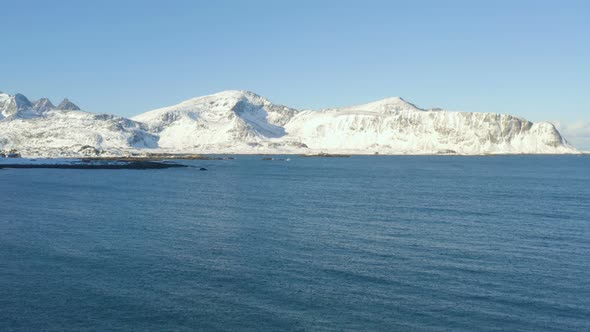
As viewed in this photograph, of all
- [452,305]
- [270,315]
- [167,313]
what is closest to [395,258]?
[452,305]

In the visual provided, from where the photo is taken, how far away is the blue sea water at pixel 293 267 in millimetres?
26047

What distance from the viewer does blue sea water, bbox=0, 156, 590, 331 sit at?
26.0 metres

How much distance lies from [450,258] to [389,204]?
109ft

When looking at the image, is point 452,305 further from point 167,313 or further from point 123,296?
point 123,296

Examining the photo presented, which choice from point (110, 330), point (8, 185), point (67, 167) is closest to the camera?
point (110, 330)

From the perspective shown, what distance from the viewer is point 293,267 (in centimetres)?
3478

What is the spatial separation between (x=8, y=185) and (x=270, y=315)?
8086cm

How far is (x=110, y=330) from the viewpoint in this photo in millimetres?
24609

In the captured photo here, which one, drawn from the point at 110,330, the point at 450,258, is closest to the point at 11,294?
the point at 110,330

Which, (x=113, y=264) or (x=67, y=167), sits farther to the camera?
(x=67, y=167)

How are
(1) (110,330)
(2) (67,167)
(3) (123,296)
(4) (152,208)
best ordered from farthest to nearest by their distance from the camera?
(2) (67,167)
(4) (152,208)
(3) (123,296)
(1) (110,330)

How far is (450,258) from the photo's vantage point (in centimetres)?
3731

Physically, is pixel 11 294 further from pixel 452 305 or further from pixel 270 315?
pixel 452 305

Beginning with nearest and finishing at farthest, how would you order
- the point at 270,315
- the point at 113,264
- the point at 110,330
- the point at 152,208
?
the point at 110,330, the point at 270,315, the point at 113,264, the point at 152,208
